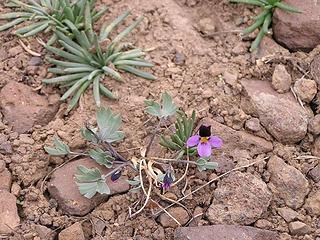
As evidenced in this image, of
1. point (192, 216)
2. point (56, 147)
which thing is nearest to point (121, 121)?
point (56, 147)

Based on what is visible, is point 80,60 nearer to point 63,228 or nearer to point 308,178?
point 63,228

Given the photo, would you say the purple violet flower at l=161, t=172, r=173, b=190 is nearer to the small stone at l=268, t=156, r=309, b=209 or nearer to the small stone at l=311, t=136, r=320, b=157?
the small stone at l=268, t=156, r=309, b=209

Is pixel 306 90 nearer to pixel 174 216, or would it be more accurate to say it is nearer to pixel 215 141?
pixel 215 141

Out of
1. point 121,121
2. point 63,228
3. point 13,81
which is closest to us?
point 63,228

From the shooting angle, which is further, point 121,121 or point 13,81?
point 13,81

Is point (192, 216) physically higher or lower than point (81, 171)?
lower

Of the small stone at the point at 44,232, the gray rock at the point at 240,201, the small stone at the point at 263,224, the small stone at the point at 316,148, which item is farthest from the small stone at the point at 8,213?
the small stone at the point at 316,148
